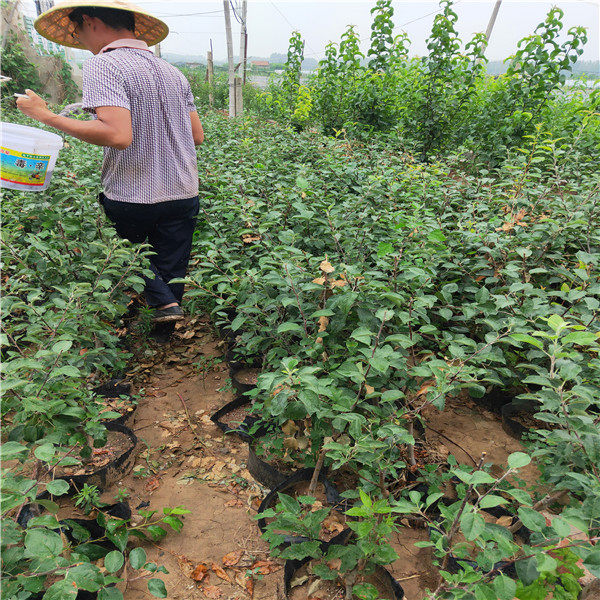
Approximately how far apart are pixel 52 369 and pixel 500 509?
77.6 inches

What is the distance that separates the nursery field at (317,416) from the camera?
1276 mm

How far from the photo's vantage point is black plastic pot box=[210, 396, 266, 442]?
2.18 m

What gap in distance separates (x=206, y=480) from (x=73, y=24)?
2.73m

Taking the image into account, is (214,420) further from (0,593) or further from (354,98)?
(354,98)

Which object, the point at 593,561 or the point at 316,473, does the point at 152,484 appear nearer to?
the point at 316,473

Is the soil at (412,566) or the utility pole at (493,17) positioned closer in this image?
the soil at (412,566)

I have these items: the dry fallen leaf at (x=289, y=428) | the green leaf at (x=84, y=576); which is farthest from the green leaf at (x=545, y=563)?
the green leaf at (x=84, y=576)

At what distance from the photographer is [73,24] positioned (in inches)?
98.2

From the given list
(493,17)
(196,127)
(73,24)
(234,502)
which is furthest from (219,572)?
(493,17)

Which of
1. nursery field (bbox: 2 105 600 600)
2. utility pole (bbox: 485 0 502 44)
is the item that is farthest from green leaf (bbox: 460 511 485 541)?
utility pole (bbox: 485 0 502 44)

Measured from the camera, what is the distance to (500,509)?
1.91 metres

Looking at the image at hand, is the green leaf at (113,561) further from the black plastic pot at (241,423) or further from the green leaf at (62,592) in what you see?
the black plastic pot at (241,423)

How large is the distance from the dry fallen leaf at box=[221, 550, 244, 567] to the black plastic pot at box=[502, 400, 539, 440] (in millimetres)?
1590

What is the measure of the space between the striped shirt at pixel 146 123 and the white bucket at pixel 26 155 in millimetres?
315
